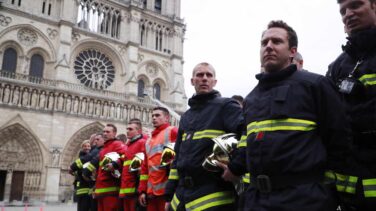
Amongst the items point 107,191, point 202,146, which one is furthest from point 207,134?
point 107,191

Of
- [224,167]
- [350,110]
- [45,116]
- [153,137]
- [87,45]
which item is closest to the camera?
[350,110]

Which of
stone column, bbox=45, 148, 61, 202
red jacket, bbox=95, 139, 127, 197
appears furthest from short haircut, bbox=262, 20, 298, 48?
stone column, bbox=45, 148, 61, 202

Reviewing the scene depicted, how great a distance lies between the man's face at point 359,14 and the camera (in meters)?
2.31

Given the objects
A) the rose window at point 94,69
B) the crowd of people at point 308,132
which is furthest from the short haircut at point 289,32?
the rose window at point 94,69

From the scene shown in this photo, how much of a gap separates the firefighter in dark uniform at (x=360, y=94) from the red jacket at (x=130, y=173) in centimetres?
392

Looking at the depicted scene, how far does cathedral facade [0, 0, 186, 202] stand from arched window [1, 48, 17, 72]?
62 millimetres

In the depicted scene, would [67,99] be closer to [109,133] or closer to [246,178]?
→ [109,133]

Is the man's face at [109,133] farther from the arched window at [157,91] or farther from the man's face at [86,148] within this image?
the arched window at [157,91]

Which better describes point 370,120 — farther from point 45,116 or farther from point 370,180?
point 45,116

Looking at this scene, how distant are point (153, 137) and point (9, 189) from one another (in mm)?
18950

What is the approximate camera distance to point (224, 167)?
285cm

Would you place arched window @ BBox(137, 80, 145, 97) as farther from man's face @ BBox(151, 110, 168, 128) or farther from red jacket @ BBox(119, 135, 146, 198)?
man's face @ BBox(151, 110, 168, 128)

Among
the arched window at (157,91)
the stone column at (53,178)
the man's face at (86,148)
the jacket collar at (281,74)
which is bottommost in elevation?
the stone column at (53,178)

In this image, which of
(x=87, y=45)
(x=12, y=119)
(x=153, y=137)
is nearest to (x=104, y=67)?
(x=87, y=45)
